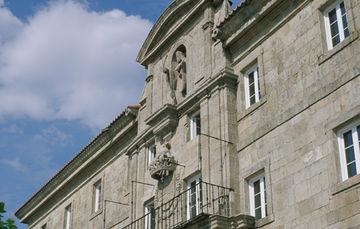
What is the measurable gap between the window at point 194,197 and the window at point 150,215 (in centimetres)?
224

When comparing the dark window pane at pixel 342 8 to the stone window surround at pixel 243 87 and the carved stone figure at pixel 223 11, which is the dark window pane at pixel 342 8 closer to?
the stone window surround at pixel 243 87

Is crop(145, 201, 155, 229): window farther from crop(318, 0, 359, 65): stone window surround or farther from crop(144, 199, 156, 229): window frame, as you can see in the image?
crop(318, 0, 359, 65): stone window surround

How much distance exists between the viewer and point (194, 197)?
21.4 metres

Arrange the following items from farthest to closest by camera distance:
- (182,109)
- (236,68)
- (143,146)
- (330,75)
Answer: (143,146) → (182,109) → (236,68) → (330,75)

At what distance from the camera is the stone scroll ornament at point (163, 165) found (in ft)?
74.3

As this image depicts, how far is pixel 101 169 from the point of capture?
30219mm

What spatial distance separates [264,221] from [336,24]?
538 cm

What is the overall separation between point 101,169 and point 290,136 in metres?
13.4

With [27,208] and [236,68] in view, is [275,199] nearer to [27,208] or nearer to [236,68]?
[236,68]

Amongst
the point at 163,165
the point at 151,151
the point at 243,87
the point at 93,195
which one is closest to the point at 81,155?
the point at 93,195

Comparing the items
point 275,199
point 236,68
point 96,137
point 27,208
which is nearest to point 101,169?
point 96,137

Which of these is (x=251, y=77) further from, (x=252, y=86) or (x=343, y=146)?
(x=343, y=146)

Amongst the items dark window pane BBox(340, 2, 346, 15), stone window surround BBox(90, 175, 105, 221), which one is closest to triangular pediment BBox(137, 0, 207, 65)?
stone window surround BBox(90, 175, 105, 221)

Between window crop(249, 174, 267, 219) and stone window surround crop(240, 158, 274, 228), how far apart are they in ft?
0.29
